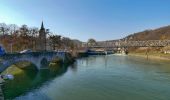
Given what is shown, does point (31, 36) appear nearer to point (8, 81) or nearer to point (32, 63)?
point (32, 63)

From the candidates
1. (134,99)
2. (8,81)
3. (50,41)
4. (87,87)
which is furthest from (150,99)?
(50,41)

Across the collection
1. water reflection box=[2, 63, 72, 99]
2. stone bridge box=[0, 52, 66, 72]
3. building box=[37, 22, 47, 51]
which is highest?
building box=[37, 22, 47, 51]

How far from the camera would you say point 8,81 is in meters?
43.2

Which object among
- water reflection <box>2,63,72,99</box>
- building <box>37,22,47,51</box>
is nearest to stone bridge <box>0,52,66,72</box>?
water reflection <box>2,63,72,99</box>

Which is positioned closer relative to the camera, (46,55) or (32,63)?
(32,63)

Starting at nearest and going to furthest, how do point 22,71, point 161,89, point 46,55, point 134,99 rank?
1. point 134,99
2. point 161,89
3. point 22,71
4. point 46,55

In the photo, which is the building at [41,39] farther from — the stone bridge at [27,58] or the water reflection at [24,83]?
the water reflection at [24,83]

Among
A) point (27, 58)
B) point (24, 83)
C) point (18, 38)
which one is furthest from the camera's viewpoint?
point (18, 38)

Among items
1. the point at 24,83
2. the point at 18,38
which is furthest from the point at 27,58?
the point at 18,38

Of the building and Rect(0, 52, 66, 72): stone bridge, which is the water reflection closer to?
Rect(0, 52, 66, 72): stone bridge

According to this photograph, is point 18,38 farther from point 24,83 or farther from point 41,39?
point 24,83

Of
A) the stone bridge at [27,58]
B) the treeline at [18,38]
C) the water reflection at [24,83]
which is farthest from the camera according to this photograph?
the treeline at [18,38]

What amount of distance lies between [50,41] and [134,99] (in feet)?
287

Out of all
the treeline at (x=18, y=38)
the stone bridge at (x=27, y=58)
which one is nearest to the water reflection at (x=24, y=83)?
the stone bridge at (x=27, y=58)
